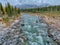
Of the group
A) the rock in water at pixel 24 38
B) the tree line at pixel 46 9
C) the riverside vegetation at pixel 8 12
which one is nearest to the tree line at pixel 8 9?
the riverside vegetation at pixel 8 12

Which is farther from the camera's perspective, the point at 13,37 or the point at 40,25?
the point at 40,25

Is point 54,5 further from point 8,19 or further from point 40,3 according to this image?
point 8,19

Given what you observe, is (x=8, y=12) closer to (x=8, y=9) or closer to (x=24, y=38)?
(x=8, y=9)

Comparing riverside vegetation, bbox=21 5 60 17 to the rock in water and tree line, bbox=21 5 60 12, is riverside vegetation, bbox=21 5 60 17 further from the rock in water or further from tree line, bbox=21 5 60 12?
the rock in water

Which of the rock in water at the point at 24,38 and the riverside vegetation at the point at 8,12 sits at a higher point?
the riverside vegetation at the point at 8,12

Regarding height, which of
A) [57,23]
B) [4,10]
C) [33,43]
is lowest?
[33,43]

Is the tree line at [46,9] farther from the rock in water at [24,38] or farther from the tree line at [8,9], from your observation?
the rock in water at [24,38]

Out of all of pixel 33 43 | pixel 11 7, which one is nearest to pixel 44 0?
pixel 11 7

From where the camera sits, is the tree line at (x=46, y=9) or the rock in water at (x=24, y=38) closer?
the rock in water at (x=24, y=38)

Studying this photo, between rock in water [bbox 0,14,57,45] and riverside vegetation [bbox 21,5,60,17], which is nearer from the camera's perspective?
rock in water [bbox 0,14,57,45]

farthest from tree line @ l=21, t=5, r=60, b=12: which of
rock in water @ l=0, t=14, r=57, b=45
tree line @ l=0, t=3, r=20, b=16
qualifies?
rock in water @ l=0, t=14, r=57, b=45

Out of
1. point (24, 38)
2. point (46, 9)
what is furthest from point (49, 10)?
point (24, 38)

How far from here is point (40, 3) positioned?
10.3 ft

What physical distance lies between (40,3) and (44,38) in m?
0.74
